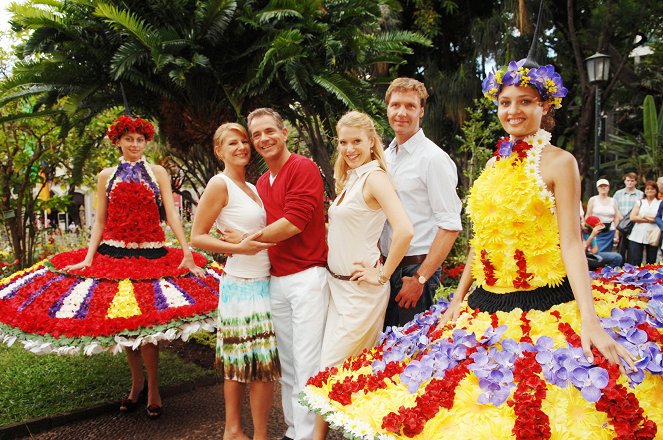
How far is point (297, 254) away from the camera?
3.39 metres

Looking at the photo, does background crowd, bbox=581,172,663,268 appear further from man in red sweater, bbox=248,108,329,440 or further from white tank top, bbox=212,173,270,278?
white tank top, bbox=212,173,270,278

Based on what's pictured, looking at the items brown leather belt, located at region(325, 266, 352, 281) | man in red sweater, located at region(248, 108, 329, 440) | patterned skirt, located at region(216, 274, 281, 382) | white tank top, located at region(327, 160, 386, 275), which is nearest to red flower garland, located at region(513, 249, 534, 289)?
white tank top, located at region(327, 160, 386, 275)

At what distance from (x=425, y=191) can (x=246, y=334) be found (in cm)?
150

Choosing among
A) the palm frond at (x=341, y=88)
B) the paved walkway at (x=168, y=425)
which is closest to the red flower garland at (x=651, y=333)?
the paved walkway at (x=168, y=425)

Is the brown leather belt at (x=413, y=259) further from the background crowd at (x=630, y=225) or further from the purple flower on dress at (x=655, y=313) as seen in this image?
the background crowd at (x=630, y=225)

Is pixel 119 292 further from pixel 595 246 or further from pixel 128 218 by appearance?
pixel 595 246

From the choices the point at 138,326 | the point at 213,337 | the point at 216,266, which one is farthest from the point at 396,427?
the point at 213,337

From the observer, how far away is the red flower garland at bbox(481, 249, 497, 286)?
8.09 feet

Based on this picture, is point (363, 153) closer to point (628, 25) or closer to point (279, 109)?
point (279, 109)

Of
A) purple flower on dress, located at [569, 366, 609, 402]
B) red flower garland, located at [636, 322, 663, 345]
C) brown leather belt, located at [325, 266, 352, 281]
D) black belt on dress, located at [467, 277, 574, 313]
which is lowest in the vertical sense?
purple flower on dress, located at [569, 366, 609, 402]

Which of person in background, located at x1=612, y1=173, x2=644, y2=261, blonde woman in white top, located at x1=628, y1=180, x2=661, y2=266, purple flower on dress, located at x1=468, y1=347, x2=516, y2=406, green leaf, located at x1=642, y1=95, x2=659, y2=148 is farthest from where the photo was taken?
green leaf, located at x1=642, y1=95, x2=659, y2=148

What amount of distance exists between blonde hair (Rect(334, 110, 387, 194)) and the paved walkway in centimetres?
211

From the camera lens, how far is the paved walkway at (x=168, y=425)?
163 inches

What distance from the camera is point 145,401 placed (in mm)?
4734
